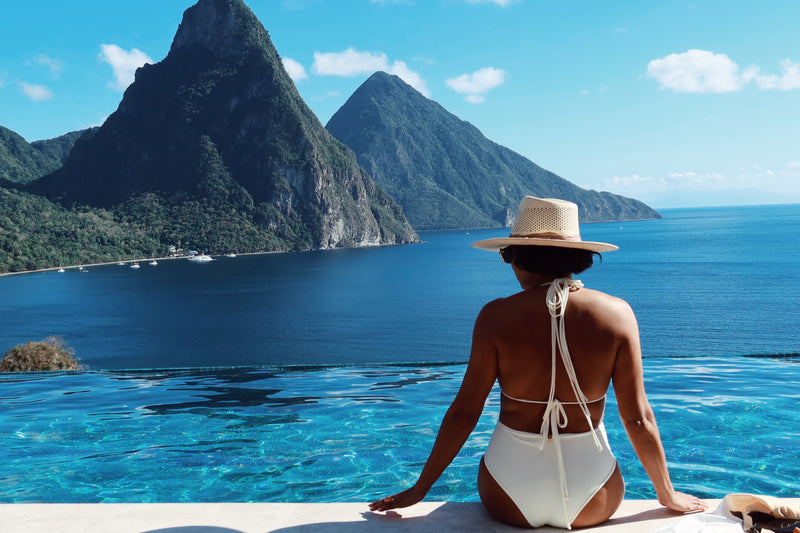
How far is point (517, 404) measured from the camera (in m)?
2.42

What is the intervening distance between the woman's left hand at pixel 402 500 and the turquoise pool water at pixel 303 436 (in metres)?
2.21

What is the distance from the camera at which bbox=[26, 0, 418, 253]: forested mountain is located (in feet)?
508

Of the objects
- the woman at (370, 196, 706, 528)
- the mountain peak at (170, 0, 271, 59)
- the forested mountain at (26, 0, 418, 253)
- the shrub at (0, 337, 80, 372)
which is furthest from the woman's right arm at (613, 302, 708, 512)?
the mountain peak at (170, 0, 271, 59)

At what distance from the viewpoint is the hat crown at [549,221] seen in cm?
241

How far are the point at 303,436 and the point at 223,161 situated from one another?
174144mm

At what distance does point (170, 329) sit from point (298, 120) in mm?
128306

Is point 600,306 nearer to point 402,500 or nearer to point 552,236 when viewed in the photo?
point 552,236

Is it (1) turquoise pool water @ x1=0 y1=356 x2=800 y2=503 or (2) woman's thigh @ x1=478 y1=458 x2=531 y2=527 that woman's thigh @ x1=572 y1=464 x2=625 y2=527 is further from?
(1) turquoise pool water @ x1=0 y1=356 x2=800 y2=503

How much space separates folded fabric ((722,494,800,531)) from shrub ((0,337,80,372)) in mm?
16662

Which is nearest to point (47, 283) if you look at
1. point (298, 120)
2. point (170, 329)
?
point (170, 329)

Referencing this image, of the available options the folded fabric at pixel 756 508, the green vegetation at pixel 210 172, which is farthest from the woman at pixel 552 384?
the green vegetation at pixel 210 172

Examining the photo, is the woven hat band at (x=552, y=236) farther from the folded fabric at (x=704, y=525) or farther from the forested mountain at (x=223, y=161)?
the forested mountain at (x=223, y=161)

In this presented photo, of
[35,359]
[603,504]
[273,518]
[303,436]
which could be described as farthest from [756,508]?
[35,359]

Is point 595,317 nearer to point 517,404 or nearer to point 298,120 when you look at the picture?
point 517,404
